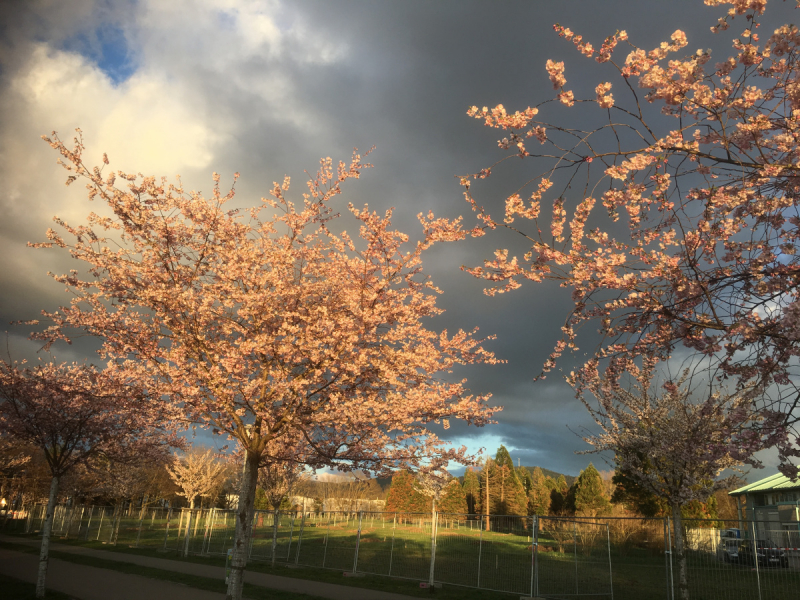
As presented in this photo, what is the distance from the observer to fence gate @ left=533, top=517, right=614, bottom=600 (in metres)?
12.9

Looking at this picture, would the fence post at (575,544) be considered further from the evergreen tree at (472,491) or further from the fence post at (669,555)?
the evergreen tree at (472,491)

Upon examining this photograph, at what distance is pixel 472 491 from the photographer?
5991 cm

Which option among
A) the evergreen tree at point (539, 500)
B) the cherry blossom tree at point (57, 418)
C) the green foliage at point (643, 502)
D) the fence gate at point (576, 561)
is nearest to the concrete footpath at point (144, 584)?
the cherry blossom tree at point (57, 418)

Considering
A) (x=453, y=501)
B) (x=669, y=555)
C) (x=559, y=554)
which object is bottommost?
(x=453, y=501)

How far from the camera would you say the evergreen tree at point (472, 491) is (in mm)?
58312

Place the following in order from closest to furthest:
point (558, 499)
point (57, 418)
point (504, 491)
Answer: point (57, 418) → point (558, 499) → point (504, 491)

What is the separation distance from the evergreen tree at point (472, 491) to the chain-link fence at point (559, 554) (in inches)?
1670

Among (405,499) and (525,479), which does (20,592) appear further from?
(525,479)

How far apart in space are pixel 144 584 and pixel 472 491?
51790 mm

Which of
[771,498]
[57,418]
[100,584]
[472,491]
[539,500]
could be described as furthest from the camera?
[472,491]

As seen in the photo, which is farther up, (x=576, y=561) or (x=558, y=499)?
(x=576, y=561)

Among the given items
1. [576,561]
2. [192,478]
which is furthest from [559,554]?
[192,478]

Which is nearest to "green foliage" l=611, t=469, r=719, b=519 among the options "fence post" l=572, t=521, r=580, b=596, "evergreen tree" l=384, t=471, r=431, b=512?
"fence post" l=572, t=521, r=580, b=596

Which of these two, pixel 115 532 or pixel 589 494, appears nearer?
pixel 115 532
